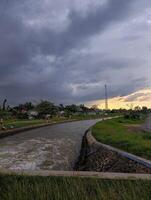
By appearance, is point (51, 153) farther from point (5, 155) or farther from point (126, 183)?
point (126, 183)

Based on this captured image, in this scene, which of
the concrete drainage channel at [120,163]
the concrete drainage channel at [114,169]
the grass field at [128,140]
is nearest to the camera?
the concrete drainage channel at [114,169]

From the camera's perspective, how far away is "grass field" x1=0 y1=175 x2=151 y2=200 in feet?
21.1

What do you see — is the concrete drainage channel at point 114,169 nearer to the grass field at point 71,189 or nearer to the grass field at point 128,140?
the grass field at point 71,189

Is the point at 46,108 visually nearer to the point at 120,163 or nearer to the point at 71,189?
the point at 120,163

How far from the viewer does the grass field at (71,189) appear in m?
6.42

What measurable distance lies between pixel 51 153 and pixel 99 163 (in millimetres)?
7013

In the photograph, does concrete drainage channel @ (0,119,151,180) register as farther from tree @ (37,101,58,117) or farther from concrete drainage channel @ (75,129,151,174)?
tree @ (37,101,58,117)

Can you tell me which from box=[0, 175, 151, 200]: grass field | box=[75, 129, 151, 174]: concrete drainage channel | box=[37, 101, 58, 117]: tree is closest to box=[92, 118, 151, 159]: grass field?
box=[75, 129, 151, 174]: concrete drainage channel

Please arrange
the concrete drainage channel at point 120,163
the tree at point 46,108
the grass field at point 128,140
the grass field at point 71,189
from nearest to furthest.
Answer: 1. the grass field at point 71,189
2. the concrete drainage channel at point 120,163
3. the grass field at point 128,140
4. the tree at point 46,108

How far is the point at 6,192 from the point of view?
6922mm

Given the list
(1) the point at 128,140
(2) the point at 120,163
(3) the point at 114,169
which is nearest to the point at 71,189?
(3) the point at 114,169

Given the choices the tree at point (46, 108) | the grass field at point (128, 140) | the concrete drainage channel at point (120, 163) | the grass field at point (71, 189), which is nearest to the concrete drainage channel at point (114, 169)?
the concrete drainage channel at point (120, 163)

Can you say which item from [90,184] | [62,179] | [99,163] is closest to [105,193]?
[90,184]

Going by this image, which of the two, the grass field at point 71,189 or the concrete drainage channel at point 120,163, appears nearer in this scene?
the grass field at point 71,189
